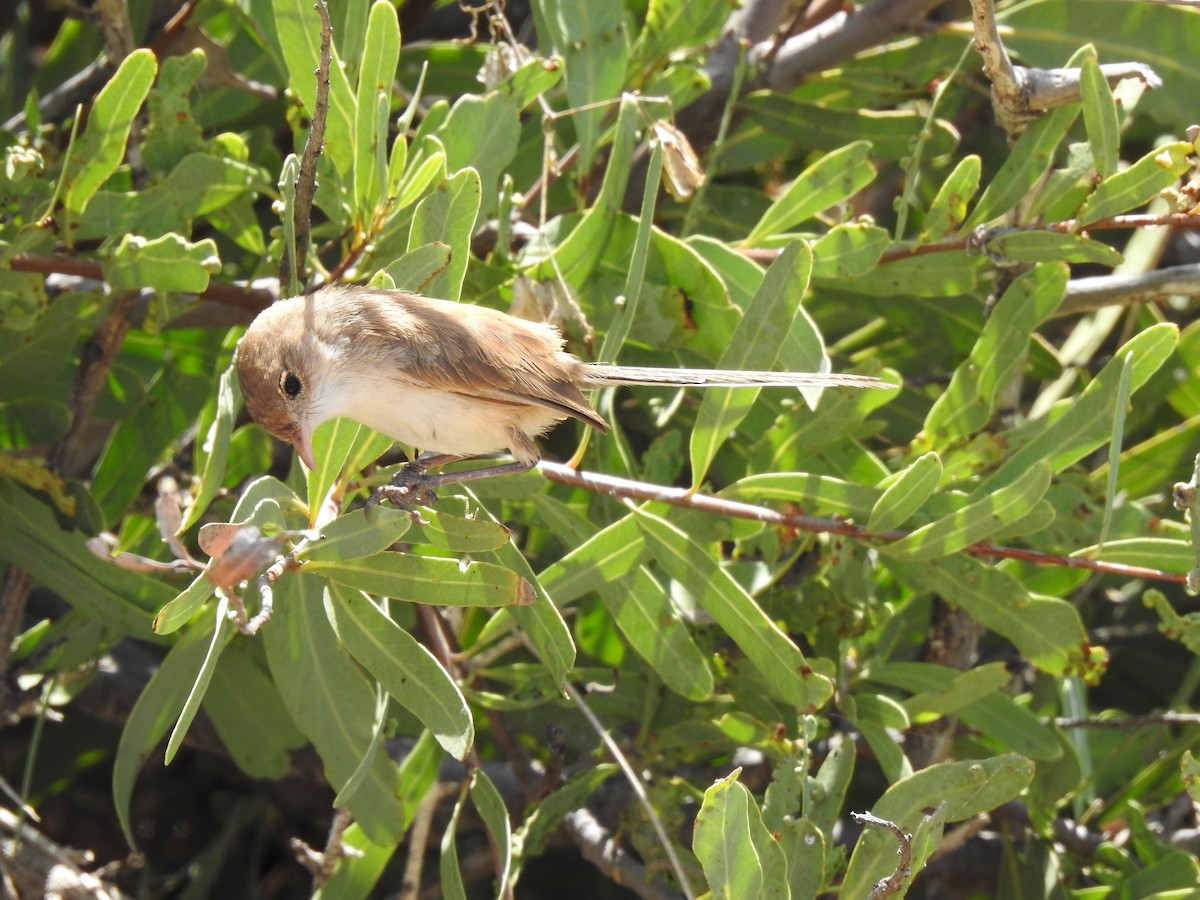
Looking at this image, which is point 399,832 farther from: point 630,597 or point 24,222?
point 24,222

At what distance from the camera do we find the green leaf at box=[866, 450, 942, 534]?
7.55 ft

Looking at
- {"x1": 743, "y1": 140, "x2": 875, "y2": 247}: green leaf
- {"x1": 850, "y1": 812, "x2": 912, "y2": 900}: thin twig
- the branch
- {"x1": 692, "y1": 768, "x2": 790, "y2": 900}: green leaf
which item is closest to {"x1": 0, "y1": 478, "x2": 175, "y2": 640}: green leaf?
{"x1": 692, "y1": 768, "x2": 790, "y2": 900}: green leaf

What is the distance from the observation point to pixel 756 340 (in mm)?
2371

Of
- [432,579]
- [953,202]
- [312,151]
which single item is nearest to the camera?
[432,579]

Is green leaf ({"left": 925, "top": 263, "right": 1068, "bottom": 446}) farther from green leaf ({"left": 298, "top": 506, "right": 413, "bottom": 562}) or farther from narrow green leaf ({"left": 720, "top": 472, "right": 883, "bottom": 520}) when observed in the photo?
green leaf ({"left": 298, "top": 506, "right": 413, "bottom": 562})

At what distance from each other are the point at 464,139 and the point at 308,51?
1.21 feet

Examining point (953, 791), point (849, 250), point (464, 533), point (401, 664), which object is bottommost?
point (953, 791)

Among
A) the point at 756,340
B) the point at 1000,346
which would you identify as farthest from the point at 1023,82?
the point at 756,340

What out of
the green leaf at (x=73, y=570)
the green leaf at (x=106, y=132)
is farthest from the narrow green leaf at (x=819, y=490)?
the green leaf at (x=106, y=132)

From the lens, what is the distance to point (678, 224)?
12.1ft

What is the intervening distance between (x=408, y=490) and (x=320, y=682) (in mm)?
442

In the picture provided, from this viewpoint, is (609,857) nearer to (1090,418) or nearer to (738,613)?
(738,613)

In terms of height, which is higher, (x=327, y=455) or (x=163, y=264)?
(x=163, y=264)

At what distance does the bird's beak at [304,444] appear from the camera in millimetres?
2340
